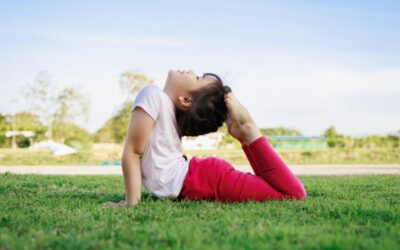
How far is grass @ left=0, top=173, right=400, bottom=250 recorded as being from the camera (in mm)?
2207

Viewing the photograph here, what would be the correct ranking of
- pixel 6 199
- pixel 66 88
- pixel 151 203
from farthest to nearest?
pixel 66 88 → pixel 6 199 → pixel 151 203

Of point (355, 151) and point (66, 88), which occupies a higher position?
point (66, 88)

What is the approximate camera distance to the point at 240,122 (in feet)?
12.7

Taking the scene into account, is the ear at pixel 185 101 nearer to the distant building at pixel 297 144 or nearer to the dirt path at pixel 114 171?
the dirt path at pixel 114 171

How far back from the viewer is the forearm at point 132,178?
366 centimetres

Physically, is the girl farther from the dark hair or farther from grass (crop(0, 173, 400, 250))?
grass (crop(0, 173, 400, 250))

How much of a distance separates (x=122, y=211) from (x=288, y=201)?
4.36 feet

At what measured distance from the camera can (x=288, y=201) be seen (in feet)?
12.6

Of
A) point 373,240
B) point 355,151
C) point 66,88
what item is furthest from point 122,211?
point 66,88

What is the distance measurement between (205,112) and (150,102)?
1.36ft

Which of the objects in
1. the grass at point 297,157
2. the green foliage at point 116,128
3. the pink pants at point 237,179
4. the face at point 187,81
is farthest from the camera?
the green foliage at point 116,128

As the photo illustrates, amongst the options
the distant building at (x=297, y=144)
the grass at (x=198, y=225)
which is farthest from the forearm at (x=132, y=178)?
the distant building at (x=297, y=144)

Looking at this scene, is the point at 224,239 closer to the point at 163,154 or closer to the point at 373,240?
the point at 373,240

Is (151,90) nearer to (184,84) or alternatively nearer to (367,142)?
(184,84)
